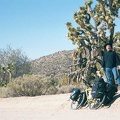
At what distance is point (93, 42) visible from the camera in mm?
24234

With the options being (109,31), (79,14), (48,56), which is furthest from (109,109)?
(48,56)

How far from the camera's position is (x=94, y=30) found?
2431 cm

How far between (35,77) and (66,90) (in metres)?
2.03

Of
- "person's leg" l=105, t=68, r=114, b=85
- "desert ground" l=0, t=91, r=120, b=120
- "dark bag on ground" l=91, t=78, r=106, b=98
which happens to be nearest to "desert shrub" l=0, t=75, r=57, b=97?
"desert ground" l=0, t=91, r=120, b=120

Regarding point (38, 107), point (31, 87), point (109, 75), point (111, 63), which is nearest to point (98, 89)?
point (109, 75)

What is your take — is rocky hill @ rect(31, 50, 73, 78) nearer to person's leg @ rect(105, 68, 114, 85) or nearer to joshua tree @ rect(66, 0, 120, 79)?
joshua tree @ rect(66, 0, 120, 79)

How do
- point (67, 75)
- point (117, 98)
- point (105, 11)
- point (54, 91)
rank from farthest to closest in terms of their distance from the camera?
point (67, 75) < point (105, 11) < point (54, 91) < point (117, 98)

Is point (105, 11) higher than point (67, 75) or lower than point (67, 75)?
higher

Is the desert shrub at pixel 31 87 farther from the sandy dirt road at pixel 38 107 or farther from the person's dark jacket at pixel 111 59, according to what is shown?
the person's dark jacket at pixel 111 59

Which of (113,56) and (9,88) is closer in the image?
(113,56)

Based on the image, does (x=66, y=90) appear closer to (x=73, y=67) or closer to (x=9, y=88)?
(x=9, y=88)

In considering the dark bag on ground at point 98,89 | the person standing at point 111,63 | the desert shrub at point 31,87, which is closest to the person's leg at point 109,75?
the person standing at point 111,63

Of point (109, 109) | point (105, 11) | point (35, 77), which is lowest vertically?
point (109, 109)

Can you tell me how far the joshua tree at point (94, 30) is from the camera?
23031 millimetres
